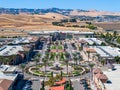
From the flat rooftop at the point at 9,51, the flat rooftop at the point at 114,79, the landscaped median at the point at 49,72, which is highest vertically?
the flat rooftop at the point at 114,79

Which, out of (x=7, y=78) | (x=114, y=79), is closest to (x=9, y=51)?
(x=7, y=78)

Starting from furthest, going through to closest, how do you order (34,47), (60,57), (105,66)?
1. (34,47)
2. (60,57)
3. (105,66)

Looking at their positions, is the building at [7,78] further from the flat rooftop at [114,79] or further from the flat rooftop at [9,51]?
the flat rooftop at [114,79]

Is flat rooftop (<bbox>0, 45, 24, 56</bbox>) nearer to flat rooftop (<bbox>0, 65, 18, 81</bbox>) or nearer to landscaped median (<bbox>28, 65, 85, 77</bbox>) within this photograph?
landscaped median (<bbox>28, 65, 85, 77</bbox>)

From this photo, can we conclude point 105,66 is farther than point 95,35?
No

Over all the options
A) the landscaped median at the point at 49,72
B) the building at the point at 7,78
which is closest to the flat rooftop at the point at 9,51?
the landscaped median at the point at 49,72

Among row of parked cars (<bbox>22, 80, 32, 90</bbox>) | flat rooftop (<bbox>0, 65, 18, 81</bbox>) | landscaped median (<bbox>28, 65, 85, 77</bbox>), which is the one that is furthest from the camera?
landscaped median (<bbox>28, 65, 85, 77</bbox>)

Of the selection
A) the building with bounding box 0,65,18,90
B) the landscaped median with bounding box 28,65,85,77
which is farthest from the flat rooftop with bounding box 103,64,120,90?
the building with bounding box 0,65,18,90

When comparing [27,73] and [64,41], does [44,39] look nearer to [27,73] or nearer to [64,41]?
[64,41]

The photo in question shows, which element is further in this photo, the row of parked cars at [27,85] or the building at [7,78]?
the row of parked cars at [27,85]

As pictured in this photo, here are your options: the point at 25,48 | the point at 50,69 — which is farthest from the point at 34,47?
the point at 50,69

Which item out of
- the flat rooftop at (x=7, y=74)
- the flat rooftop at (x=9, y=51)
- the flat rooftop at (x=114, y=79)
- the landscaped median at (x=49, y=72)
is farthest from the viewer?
the flat rooftop at (x=9, y=51)
